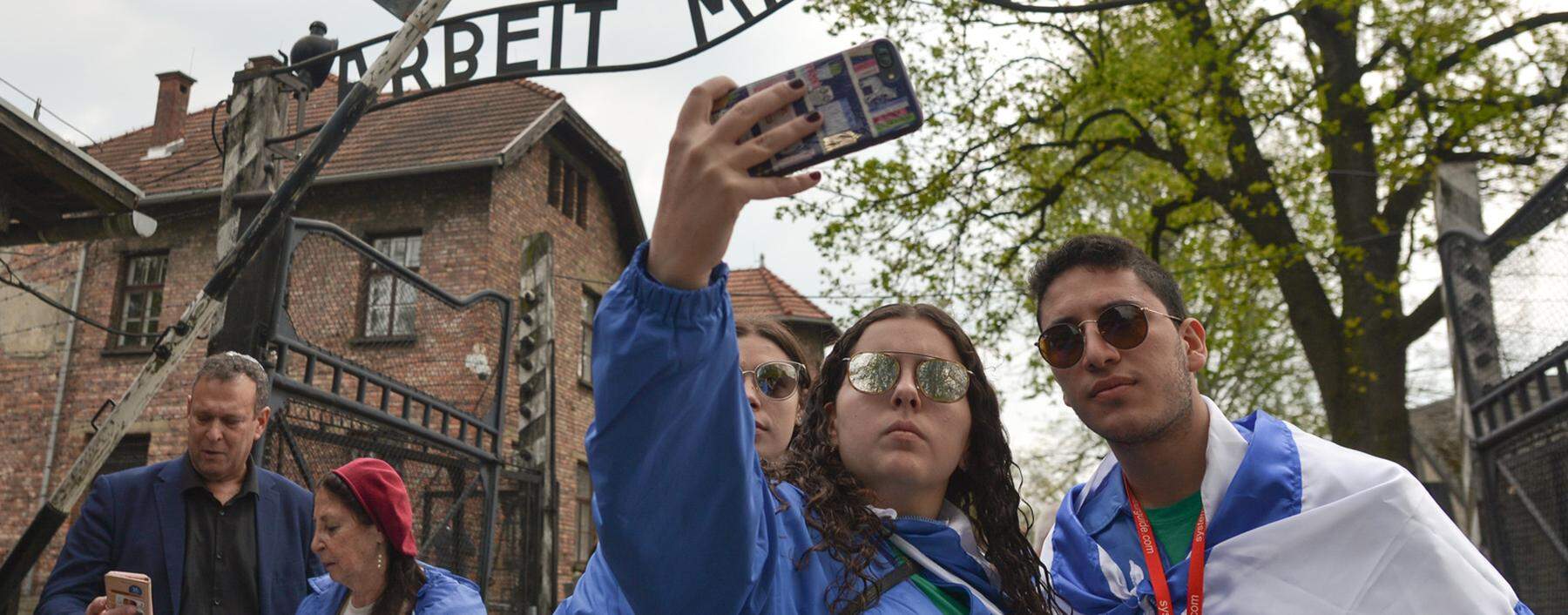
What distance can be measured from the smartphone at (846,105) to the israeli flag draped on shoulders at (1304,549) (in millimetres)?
1526

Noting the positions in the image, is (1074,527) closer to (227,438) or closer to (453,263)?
(227,438)

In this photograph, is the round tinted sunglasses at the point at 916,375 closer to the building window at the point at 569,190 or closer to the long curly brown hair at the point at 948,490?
the long curly brown hair at the point at 948,490

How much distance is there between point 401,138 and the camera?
18.7 meters

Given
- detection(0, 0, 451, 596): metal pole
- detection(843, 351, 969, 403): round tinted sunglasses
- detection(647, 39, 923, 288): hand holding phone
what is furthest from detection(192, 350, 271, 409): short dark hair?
detection(647, 39, 923, 288): hand holding phone

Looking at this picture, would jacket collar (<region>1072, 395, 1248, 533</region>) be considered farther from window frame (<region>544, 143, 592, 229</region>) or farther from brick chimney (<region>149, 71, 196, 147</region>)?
brick chimney (<region>149, 71, 196, 147</region>)

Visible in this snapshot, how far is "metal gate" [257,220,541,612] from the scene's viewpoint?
5262mm

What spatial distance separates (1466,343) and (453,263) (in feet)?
44.8

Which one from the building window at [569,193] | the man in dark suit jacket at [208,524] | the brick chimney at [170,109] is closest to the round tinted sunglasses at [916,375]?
the man in dark suit jacket at [208,524]

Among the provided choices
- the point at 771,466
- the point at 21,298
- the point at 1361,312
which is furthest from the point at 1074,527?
the point at 21,298

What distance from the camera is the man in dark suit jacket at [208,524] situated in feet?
12.1

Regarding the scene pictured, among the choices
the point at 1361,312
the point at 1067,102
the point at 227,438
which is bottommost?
the point at 227,438

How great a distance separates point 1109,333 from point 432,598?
93.1 inches

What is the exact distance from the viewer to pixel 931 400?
2.18 metres

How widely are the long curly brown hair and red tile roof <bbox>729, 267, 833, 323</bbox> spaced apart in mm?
21584
